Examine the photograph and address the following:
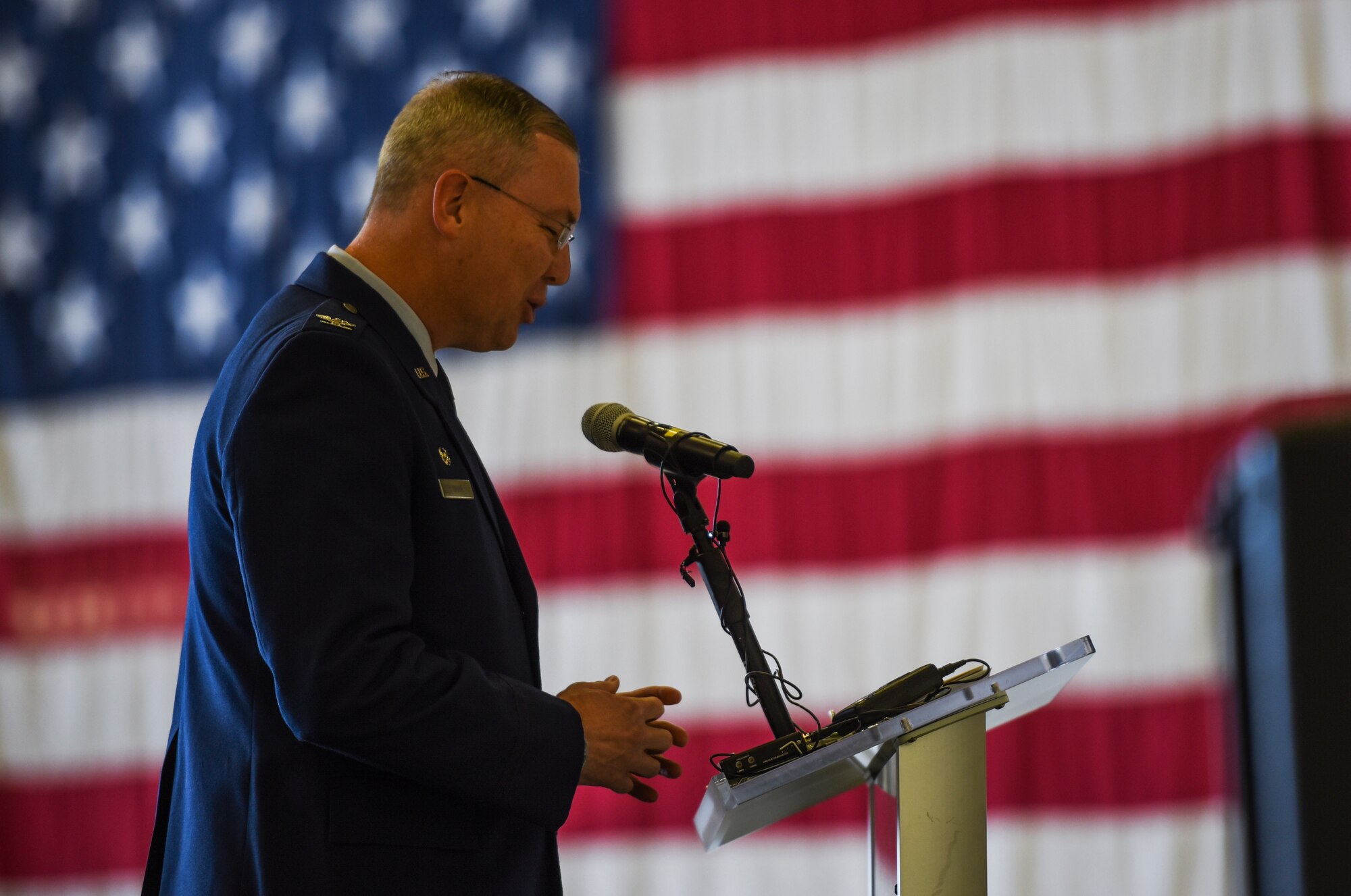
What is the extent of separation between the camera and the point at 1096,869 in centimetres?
240

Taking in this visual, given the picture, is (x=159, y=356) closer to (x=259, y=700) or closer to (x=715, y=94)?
(x=715, y=94)

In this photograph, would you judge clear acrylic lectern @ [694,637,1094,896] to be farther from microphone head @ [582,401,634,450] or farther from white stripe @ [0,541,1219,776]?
white stripe @ [0,541,1219,776]

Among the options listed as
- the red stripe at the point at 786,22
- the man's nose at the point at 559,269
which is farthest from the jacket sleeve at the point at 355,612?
the red stripe at the point at 786,22

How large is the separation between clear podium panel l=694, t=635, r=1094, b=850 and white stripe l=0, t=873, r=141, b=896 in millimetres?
2315

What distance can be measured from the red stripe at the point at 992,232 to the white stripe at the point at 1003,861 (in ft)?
3.57

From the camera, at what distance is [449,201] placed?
1.37 metres

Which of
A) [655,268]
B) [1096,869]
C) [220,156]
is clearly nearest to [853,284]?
[655,268]

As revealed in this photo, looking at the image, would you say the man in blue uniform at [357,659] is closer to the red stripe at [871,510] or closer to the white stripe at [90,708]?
the red stripe at [871,510]

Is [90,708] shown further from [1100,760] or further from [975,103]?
[975,103]

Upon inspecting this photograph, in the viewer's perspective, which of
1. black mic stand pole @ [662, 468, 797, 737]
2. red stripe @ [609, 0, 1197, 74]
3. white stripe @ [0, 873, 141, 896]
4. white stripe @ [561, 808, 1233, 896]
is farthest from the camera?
white stripe @ [0, 873, 141, 896]

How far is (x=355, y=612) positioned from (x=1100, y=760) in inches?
71.3

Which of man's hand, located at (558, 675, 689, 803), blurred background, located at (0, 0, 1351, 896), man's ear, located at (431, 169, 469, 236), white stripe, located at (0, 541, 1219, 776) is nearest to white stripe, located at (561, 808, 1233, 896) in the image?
blurred background, located at (0, 0, 1351, 896)

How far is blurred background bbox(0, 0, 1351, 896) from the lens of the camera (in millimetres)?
2424

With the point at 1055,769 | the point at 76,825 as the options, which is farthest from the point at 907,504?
the point at 76,825
